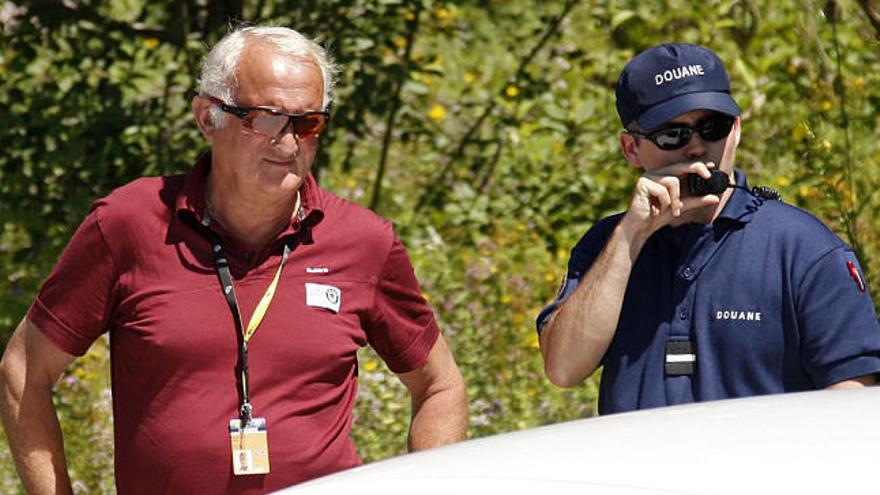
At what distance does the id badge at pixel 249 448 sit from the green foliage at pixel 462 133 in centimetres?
270

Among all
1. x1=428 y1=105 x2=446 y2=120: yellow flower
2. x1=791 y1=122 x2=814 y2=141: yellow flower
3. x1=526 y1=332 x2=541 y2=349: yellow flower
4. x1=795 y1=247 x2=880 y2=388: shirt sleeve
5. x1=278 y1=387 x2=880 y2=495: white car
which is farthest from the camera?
x1=428 y1=105 x2=446 y2=120: yellow flower

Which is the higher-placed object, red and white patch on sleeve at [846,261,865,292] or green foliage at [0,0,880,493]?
red and white patch on sleeve at [846,261,865,292]

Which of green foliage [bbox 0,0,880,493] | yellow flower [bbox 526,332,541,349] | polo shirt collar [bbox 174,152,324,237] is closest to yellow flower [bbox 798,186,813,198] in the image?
green foliage [bbox 0,0,880,493]

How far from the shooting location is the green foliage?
253 inches

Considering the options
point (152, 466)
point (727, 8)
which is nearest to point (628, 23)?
point (727, 8)

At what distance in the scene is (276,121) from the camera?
3619 mm

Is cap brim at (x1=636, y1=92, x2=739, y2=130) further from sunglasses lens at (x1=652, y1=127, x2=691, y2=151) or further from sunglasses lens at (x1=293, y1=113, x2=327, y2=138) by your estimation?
sunglasses lens at (x1=293, y1=113, x2=327, y2=138)

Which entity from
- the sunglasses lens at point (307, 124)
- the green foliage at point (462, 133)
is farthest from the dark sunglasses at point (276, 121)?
the green foliage at point (462, 133)

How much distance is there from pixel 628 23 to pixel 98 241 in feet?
14.5

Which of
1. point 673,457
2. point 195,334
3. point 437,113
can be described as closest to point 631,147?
point 195,334

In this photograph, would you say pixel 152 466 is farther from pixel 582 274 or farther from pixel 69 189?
pixel 69 189

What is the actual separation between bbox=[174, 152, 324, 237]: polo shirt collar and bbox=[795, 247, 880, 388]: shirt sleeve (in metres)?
0.96

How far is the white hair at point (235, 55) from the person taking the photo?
3.64 m

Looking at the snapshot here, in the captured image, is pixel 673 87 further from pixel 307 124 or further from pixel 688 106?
pixel 307 124
